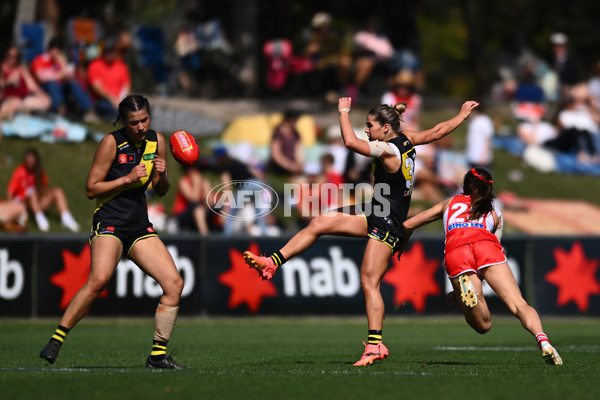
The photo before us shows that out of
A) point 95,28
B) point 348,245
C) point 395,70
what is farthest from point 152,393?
point 395,70

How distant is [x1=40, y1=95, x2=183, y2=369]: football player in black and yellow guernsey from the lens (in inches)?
339

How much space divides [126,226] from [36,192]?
376 inches

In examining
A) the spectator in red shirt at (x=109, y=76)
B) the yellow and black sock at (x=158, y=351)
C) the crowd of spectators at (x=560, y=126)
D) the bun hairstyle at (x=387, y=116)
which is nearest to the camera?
the yellow and black sock at (x=158, y=351)

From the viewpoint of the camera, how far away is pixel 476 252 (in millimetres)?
9375

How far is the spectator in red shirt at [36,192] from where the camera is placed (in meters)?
17.3

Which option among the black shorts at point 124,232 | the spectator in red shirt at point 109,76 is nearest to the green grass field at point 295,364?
the black shorts at point 124,232

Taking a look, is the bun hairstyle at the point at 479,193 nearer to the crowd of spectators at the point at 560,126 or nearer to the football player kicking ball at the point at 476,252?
the football player kicking ball at the point at 476,252

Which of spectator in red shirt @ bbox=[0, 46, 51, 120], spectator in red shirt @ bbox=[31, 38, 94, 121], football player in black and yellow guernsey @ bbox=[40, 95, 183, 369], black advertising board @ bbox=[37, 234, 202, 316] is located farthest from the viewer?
spectator in red shirt @ bbox=[31, 38, 94, 121]

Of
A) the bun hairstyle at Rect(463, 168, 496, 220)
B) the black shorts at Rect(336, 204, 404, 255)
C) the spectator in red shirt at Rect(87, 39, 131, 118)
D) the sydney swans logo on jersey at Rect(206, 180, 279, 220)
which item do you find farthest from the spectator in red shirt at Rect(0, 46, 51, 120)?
the bun hairstyle at Rect(463, 168, 496, 220)

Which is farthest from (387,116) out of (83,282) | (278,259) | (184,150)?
(83,282)

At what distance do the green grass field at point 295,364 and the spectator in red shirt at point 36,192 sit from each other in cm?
289

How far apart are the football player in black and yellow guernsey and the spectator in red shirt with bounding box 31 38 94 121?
38.8ft

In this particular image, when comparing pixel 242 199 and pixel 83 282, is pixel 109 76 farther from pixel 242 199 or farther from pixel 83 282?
pixel 83 282

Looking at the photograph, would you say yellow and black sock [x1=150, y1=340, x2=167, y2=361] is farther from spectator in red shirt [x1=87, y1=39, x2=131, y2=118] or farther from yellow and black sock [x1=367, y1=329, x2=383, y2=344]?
→ spectator in red shirt [x1=87, y1=39, x2=131, y2=118]
